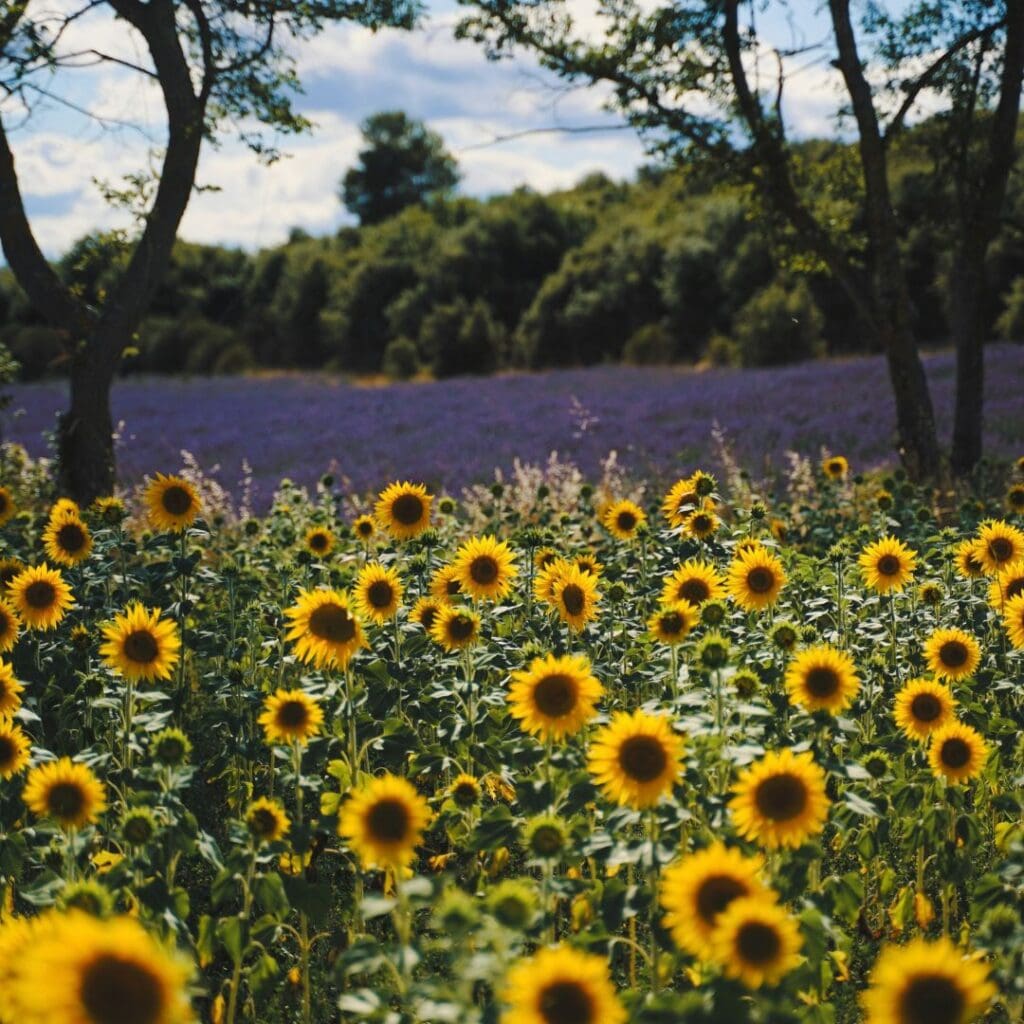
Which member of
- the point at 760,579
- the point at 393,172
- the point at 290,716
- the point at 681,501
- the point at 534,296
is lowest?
the point at 290,716

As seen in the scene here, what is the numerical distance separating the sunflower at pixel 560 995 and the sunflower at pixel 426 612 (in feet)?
7.73

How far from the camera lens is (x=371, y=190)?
66.0m

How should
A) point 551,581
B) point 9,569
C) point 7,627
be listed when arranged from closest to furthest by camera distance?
1. point 7,627
2. point 551,581
3. point 9,569

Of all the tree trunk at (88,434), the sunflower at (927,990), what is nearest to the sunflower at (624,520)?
the sunflower at (927,990)

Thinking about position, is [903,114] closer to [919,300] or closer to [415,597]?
[415,597]

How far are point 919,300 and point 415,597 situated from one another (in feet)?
84.7

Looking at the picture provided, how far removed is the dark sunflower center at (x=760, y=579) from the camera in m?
3.79

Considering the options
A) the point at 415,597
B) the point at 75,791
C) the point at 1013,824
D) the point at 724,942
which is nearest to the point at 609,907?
the point at 724,942

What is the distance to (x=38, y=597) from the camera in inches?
156

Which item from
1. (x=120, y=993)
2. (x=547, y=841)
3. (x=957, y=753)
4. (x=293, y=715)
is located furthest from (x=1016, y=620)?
(x=120, y=993)

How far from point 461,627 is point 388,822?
1.27 meters

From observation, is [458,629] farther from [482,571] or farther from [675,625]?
[675,625]

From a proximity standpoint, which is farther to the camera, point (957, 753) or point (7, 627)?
point (7, 627)

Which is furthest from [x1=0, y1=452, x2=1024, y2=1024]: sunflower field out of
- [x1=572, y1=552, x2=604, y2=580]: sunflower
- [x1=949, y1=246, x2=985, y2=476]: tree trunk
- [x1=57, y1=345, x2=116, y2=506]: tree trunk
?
[x1=949, y1=246, x2=985, y2=476]: tree trunk
